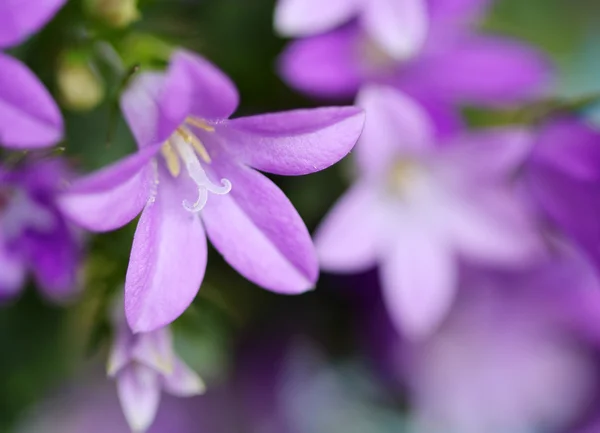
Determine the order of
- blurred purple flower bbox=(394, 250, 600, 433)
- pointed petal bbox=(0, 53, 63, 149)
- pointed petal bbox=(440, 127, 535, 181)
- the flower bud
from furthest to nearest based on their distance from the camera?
blurred purple flower bbox=(394, 250, 600, 433)
pointed petal bbox=(440, 127, 535, 181)
the flower bud
pointed petal bbox=(0, 53, 63, 149)

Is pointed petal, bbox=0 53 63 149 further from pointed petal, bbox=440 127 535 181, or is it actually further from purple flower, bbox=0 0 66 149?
pointed petal, bbox=440 127 535 181

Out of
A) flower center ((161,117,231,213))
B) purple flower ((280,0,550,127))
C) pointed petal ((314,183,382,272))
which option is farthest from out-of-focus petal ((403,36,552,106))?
flower center ((161,117,231,213))

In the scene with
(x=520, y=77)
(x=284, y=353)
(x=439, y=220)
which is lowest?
(x=284, y=353)

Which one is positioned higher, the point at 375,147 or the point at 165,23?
the point at 165,23

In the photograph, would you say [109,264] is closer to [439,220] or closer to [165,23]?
[165,23]

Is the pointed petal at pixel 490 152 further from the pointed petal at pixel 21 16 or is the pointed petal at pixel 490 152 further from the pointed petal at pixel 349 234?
the pointed petal at pixel 21 16

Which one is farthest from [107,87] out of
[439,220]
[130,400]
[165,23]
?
[439,220]

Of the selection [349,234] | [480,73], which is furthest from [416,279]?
[480,73]

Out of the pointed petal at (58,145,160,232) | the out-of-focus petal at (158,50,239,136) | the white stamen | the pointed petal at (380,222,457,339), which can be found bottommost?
the pointed petal at (380,222,457,339)
